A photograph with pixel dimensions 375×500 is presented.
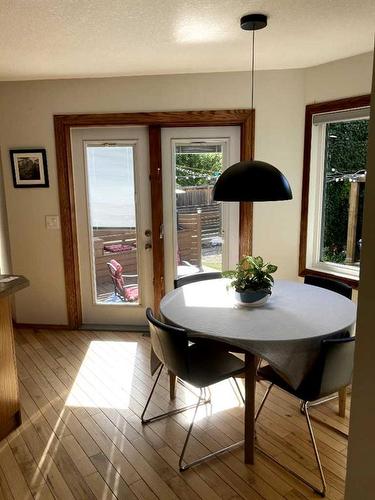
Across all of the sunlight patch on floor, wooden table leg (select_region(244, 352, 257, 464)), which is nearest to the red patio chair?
the sunlight patch on floor

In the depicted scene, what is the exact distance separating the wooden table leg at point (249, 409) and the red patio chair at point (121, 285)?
2.08 meters

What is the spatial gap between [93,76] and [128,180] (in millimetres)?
980

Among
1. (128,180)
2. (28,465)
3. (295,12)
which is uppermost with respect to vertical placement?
(295,12)

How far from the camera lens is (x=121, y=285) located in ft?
13.2

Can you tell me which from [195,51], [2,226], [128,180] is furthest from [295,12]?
[2,226]

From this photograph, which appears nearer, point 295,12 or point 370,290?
point 370,290

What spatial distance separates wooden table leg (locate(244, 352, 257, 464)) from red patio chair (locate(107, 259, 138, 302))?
2078 mm

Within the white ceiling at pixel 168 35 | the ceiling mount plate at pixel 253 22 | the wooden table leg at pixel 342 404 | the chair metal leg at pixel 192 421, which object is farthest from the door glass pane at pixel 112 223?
the wooden table leg at pixel 342 404

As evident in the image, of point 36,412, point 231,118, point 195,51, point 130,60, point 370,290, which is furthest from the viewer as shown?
point 231,118

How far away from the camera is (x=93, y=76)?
358 centimetres

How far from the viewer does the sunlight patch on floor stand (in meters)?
2.77

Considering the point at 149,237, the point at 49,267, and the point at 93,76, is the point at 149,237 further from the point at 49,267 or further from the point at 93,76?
the point at 93,76

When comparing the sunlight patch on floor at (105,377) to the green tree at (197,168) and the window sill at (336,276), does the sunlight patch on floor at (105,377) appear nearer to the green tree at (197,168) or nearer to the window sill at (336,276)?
the green tree at (197,168)

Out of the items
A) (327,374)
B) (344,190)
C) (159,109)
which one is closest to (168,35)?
(159,109)
